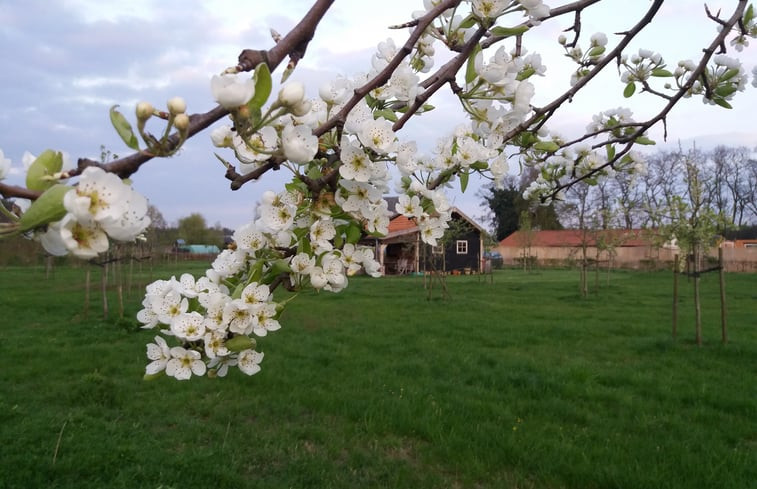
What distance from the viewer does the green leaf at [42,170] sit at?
0.63 m

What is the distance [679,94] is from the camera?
217cm

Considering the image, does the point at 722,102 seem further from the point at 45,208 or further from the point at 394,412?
the point at 394,412

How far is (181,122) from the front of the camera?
66 centimetres

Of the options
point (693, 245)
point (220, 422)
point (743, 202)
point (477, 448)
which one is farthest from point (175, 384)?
point (743, 202)

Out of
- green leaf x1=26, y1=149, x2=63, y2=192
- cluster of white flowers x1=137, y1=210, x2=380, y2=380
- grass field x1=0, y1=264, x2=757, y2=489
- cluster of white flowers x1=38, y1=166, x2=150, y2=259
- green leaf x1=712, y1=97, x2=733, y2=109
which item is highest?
green leaf x1=712, y1=97, x2=733, y2=109

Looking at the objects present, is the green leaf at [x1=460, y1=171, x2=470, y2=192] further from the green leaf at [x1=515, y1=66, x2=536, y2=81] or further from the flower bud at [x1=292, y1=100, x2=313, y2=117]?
the flower bud at [x1=292, y1=100, x2=313, y2=117]

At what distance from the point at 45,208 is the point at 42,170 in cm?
7

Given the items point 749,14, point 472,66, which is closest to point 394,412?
point 749,14

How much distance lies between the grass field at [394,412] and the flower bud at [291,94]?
10.3 ft

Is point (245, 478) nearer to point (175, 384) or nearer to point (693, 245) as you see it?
point (175, 384)

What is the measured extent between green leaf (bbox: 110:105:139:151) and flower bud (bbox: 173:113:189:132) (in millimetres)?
55

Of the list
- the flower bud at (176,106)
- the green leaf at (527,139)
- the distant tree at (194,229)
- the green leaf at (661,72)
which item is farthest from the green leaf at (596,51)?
the distant tree at (194,229)

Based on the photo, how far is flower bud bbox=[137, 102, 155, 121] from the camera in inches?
26.1

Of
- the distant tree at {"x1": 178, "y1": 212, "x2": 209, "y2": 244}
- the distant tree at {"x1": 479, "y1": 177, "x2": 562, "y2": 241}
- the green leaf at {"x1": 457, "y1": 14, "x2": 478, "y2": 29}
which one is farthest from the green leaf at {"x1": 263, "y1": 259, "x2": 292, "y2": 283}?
the distant tree at {"x1": 178, "y1": 212, "x2": 209, "y2": 244}
